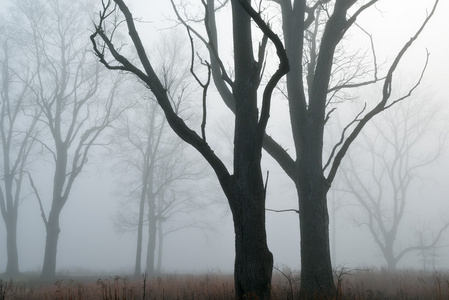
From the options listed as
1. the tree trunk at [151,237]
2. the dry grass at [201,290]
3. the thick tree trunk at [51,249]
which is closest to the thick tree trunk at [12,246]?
the thick tree trunk at [51,249]

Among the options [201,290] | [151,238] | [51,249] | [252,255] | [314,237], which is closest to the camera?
[252,255]

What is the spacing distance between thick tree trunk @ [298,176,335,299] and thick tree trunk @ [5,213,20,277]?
16.5 metres

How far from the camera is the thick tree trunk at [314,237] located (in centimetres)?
474

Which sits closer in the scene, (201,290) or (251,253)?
(251,253)

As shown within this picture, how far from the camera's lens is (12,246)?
713 inches

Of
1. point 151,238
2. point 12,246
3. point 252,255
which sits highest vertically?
point 151,238

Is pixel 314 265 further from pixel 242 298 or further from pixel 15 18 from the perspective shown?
pixel 15 18

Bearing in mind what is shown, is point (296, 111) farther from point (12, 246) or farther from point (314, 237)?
point (12, 246)

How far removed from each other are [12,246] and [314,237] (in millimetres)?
17666

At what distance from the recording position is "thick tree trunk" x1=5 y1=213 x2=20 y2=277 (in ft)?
56.9

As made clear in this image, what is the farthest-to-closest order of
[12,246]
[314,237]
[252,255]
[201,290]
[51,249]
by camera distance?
[12,246] → [51,249] → [201,290] → [314,237] → [252,255]

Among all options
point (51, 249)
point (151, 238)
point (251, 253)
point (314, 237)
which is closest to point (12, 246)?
point (51, 249)

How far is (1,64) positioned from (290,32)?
63.1 ft

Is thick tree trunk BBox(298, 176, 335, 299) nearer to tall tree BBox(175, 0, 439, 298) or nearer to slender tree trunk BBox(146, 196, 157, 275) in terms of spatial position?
tall tree BBox(175, 0, 439, 298)
